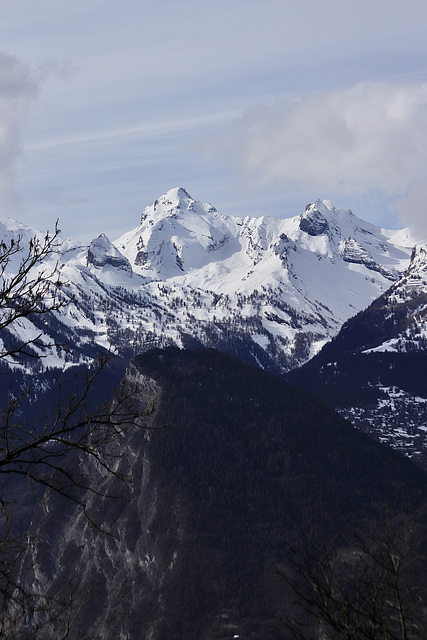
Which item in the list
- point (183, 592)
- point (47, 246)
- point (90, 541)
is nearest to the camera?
point (47, 246)

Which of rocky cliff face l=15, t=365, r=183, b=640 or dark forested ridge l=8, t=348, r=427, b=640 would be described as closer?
dark forested ridge l=8, t=348, r=427, b=640

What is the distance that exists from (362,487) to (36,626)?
180386mm

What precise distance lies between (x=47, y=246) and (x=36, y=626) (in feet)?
28.9

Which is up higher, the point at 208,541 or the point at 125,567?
the point at 208,541

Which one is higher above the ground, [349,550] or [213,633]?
[349,550]

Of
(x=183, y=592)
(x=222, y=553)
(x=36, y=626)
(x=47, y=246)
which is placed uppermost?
(x=222, y=553)

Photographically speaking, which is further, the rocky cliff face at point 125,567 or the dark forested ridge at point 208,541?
the rocky cliff face at point 125,567

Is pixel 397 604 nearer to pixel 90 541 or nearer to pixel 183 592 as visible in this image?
pixel 183 592

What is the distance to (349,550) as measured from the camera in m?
159

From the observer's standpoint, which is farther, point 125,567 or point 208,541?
point 125,567

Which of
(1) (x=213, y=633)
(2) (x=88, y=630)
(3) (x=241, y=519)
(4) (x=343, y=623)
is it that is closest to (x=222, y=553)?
(3) (x=241, y=519)

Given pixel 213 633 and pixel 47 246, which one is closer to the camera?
pixel 47 246

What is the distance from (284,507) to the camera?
187 metres

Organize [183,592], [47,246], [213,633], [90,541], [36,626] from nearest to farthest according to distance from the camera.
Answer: [47,246], [36,626], [213,633], [183,592], [90,541]
